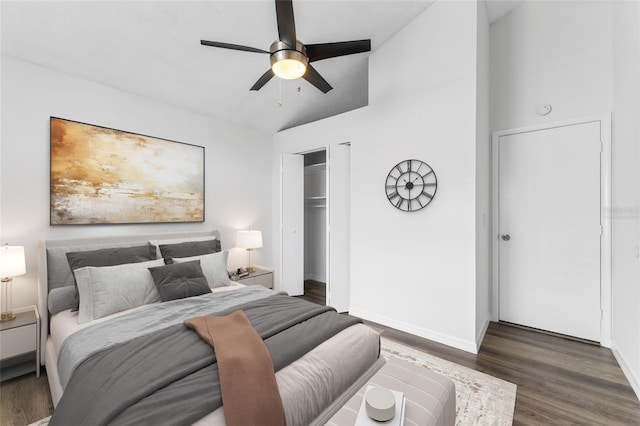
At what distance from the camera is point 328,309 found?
84.0 inches

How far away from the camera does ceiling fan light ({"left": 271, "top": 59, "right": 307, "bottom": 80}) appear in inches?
76.7

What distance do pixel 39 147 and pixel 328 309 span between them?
2931 mm

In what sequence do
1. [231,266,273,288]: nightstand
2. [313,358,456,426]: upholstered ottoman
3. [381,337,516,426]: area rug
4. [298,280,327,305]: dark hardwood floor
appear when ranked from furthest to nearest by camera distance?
[298,280,327,305]: dark hardwood floor, [231,266,273,288]: nightstand, [381,337,516,426]: area rug, [313,358,456,426]: upholstered ottoman

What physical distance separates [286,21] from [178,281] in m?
2.14

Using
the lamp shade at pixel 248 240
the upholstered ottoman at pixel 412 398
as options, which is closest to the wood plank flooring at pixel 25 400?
the upholstered ottoman at pixel 412 398

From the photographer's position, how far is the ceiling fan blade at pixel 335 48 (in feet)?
6.75

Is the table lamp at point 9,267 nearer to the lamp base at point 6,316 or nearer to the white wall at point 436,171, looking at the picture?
the lamp base at point 6,316

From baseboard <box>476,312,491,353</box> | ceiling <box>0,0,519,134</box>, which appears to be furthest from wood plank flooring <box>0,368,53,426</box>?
baseboard <box>476,312,491,353</box>

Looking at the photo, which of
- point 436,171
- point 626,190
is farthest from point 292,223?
point 626,190

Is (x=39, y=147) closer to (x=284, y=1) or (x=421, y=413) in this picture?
(x=284, y=1)

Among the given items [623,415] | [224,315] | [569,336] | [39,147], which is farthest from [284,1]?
[569,336]

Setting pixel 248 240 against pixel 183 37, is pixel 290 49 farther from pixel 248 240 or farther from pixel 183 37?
pixel 248 240

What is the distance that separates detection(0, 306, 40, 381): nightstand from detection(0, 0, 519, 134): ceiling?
2.22m

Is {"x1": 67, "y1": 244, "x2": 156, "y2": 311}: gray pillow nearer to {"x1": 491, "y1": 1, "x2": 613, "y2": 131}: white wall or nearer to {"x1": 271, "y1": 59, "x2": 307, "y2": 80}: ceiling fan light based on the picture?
{"x1": 271, "y1": 59, "x2": 307, "y2": 80}: ceiling fan light
